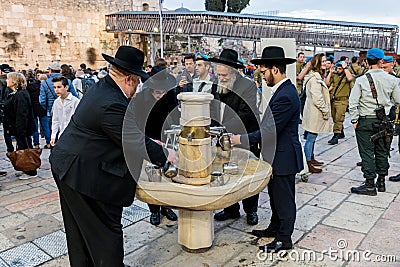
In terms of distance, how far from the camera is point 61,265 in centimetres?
291

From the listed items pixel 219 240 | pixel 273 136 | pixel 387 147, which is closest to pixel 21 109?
pixel 219 240

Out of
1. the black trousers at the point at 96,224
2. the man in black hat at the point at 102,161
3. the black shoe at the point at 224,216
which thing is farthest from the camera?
the black shoe at the point at 224,216

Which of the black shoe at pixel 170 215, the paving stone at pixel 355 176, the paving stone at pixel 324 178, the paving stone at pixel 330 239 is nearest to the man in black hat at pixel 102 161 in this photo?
the black shoe at pixel 170 215

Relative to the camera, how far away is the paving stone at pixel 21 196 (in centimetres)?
438

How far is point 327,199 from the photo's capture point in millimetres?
4258

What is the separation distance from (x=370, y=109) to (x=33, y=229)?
4006 millimetres

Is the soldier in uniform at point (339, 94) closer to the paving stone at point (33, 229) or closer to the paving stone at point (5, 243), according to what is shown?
the paving stone at point (33, 229)

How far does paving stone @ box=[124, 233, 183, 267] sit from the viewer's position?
9.58 ft

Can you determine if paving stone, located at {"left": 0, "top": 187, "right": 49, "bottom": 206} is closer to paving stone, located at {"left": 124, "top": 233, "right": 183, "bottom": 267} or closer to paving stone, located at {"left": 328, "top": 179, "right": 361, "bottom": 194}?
paving stone, located at {"left": 124, "top": 233, "right": 183, "bottom": 267}

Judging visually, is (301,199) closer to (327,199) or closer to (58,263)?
(327,199)

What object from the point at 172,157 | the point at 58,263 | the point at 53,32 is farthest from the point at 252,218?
the point at 53,32

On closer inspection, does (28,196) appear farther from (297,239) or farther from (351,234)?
(351,234)

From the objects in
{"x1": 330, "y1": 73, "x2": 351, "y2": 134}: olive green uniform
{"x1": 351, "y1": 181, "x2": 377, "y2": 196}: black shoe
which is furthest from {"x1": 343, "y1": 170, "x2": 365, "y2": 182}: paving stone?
{"x1": 330, "y1": 73, "x2": 351, "y2": 134}: olive green uniform

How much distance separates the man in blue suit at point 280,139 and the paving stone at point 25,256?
1.94 m
